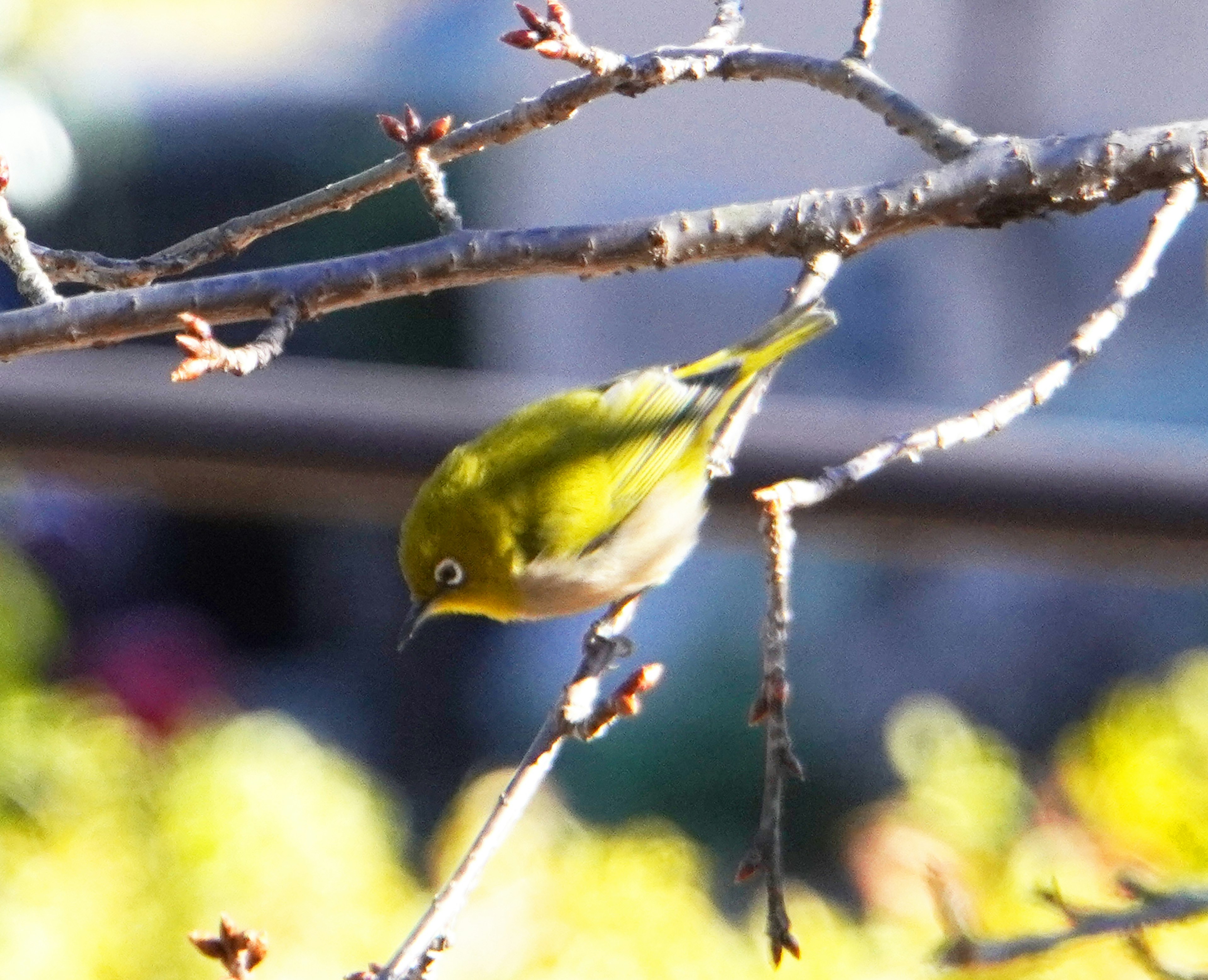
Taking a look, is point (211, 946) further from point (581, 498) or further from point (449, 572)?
point (581, 498)

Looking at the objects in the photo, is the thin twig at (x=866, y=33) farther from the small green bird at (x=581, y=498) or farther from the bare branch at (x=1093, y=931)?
the bare branch at (x=1093, y=931)

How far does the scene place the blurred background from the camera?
3307 millimetres

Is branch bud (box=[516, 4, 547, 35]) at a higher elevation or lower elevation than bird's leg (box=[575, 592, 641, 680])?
higher

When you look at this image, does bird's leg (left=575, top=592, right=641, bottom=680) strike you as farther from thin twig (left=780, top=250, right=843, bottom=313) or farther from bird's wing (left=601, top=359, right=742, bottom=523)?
thin twig (left=780, top=250, right=843, bottom=313)

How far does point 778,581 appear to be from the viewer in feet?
4.01

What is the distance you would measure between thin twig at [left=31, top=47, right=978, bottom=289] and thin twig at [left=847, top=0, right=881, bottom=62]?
0.07 ft

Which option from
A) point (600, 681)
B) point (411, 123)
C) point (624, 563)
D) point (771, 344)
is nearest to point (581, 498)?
point (624, 563)

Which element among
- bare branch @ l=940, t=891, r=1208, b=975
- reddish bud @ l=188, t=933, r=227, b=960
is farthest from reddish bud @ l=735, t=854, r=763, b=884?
reddish bud @ l=188, t=933, r=227, b=960

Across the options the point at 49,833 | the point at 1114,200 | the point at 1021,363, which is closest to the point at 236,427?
the point at 49,833

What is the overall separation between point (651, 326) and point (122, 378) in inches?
84.9

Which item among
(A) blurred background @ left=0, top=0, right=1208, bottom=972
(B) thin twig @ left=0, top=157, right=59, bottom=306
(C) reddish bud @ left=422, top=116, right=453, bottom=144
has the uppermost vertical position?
(A) blurred background @ left=0, top=0, right=1208, bottom=972

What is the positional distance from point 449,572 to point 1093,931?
48.8 inches

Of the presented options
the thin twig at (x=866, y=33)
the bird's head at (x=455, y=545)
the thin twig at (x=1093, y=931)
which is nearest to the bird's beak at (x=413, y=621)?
the bird's head at (x=455, y=545)

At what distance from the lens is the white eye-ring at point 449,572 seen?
7.39 ft
